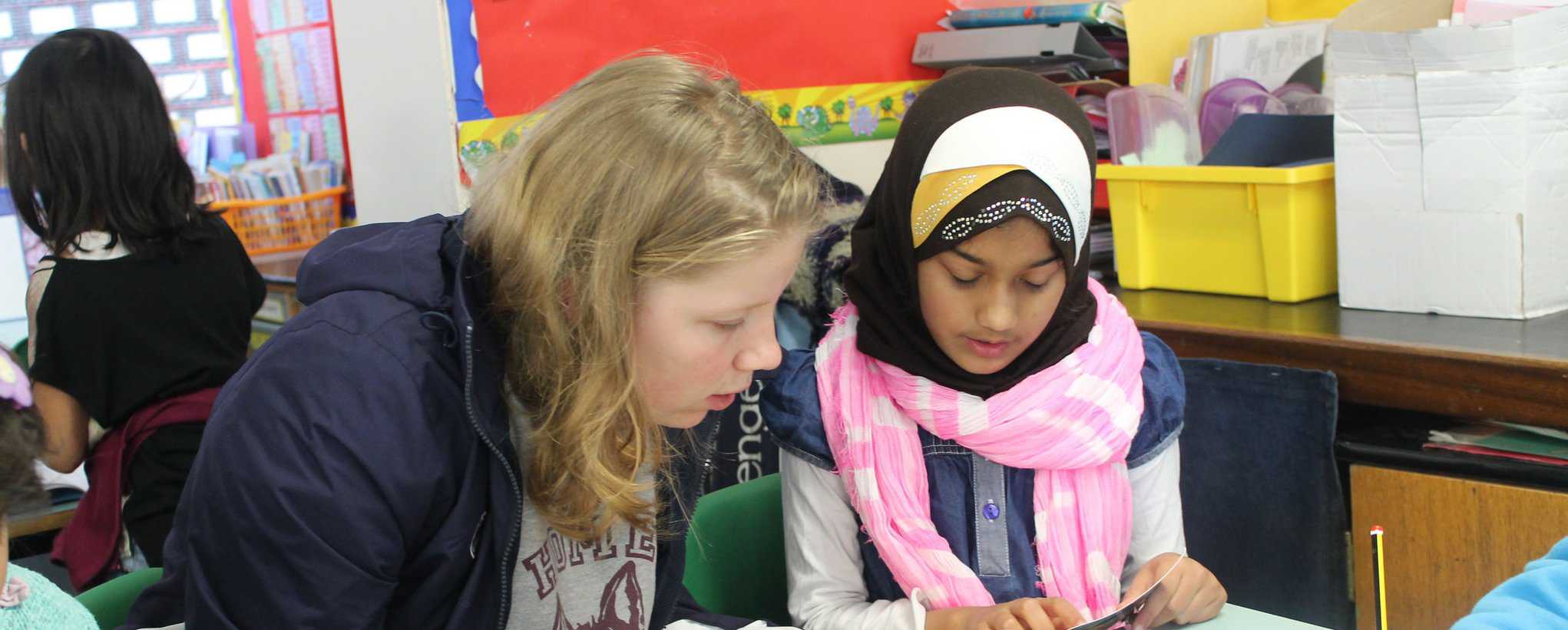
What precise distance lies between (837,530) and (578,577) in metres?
0.40

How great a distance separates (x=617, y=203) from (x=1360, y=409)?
52.6 inches

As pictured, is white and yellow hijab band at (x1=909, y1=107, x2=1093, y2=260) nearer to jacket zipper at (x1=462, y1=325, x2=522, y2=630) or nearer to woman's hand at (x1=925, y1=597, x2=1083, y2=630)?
woman's hand at (x1=925, y1=597, x2=1083, y2=630)

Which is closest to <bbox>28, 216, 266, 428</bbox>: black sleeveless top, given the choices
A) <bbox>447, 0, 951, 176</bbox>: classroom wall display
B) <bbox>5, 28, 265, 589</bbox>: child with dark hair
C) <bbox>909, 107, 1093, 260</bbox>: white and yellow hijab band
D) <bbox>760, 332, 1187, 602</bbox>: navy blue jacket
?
<bbox>5, 28, 265, 589</bbox>: child with dark hair


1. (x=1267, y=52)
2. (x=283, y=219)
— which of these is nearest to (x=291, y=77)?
(x=283, y=219)

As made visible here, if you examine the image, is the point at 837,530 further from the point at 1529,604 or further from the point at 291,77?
the point at 291,77

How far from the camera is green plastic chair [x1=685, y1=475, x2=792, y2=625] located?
1469mm

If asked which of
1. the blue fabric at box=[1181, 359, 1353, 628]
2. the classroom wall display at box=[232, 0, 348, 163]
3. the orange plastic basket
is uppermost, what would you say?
the classroom wall display at box=[232, 0, 348, 163]

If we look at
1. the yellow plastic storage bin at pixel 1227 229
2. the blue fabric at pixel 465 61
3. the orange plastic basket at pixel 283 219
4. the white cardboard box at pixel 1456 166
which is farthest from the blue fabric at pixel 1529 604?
the orange plastic basket at pixel 283 219

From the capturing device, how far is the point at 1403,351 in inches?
62.9

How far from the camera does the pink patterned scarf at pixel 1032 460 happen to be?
55.2 inches

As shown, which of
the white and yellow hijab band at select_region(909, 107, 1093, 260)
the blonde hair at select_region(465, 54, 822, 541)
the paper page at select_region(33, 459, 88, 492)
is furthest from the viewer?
the paper page at select_region(33, 459, 88, 492)

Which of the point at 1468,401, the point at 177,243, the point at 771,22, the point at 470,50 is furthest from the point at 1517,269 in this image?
the point at 177,243

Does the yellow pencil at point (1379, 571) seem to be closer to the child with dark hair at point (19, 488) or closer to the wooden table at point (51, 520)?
the child with dark hair at point (19, 488)

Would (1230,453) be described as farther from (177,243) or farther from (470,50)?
(177,243)
